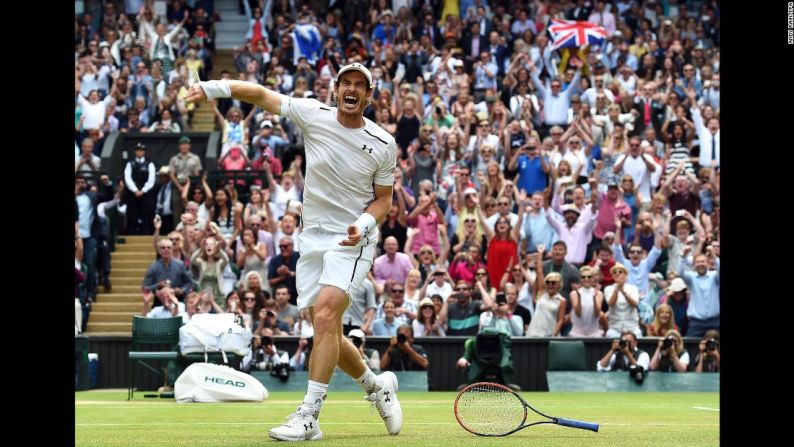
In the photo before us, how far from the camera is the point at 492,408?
9328 mm

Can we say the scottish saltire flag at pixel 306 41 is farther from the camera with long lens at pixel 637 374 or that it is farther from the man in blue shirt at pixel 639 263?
the camera with long lens at pixel 637 374

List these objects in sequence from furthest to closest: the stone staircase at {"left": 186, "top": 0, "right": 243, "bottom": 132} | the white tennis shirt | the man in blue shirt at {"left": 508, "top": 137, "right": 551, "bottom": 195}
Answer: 1. the stone staircase at {"left": 186, "top": 0, "right": 243, "bottom": 132}
2. the man in blue shirt at {"left": 508, "top": 137, "right": 551, "bottom": 195}
3. the white tennis shirt

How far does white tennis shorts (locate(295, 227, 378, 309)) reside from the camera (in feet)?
29.1

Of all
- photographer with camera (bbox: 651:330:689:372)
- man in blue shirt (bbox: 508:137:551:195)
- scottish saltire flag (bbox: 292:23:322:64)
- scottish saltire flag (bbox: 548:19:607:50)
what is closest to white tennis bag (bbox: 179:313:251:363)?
photographer with camera (bbox: 651:330:689:372)

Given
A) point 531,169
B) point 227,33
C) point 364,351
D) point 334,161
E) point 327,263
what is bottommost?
point 364,351

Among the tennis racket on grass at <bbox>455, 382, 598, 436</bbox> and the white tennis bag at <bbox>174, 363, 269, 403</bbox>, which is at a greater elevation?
the tennis racket on grass at <bbox>455, 382, 598, 436</bbox>

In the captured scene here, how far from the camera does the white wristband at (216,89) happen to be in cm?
857

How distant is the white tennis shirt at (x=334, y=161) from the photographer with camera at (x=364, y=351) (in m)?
8.19

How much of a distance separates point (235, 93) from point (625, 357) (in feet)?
37.0

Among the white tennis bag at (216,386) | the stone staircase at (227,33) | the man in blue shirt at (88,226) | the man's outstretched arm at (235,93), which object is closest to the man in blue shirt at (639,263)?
the white tennis bag at (216,386)

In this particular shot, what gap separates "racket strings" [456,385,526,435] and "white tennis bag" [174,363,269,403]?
6347 mm

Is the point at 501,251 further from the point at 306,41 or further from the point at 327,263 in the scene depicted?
the point at 327,263

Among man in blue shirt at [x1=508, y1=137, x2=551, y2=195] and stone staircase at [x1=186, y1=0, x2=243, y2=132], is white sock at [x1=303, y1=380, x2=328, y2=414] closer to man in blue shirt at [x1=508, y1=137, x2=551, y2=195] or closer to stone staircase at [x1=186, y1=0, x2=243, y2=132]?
man in blue shirt at [x1=508, y1=137, x2=551, y2=195]

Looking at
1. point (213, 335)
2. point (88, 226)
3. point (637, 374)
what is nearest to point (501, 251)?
point (637, 374)
